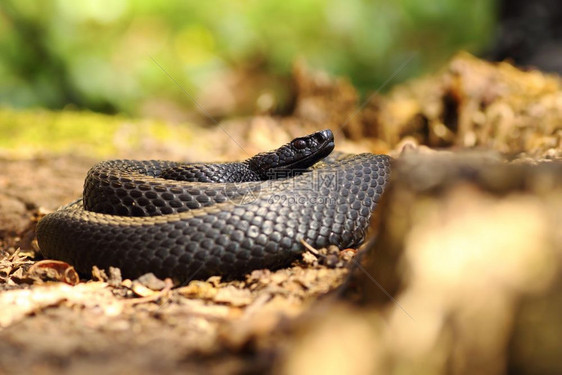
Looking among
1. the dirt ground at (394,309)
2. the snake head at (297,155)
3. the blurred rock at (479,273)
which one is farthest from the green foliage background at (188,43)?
the blurred rock at (479,273)

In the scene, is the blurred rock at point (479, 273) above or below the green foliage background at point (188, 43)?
below

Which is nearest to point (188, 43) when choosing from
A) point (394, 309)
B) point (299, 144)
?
point (299, 144)

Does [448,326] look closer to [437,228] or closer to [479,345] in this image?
[479,345]

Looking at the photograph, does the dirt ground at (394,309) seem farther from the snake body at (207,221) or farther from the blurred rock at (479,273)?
the snake body at (207,221)

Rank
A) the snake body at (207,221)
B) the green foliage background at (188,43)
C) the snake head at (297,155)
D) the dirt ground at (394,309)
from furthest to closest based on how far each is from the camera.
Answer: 1. the green foliage background at (188,43)
2. the snake head at (297,155)
3. the snake body at (207,221)
4. the dirt ground at (394,309)

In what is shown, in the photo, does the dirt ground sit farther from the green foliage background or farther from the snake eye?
the green foliage background

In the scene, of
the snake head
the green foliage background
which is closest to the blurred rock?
the snake head

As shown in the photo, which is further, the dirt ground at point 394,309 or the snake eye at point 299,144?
the snake eye at point 299,144
